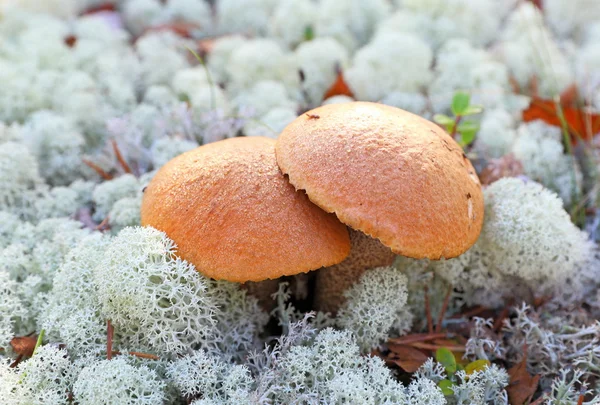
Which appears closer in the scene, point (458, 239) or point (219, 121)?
point (458, 239)

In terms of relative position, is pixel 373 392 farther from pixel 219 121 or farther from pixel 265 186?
pixel 219 121

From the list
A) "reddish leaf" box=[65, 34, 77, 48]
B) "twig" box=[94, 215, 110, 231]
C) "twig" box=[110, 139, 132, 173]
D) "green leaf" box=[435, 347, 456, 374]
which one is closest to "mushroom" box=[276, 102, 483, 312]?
"green leaf" box=[435, 347, 456, 374]

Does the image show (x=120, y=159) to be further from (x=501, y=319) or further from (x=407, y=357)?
(x=501, y=319)

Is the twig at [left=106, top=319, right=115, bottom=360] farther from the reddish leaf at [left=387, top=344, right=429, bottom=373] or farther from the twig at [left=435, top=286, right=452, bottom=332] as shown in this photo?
the twig at [left=435, top=286, right=452, bottom=332]

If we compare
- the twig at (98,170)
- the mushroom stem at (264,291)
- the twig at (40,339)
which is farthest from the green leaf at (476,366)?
the twig at (98,170)

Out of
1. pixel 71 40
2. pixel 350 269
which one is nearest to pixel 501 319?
pixel 350 269

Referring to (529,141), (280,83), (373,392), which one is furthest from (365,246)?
(280,83)
